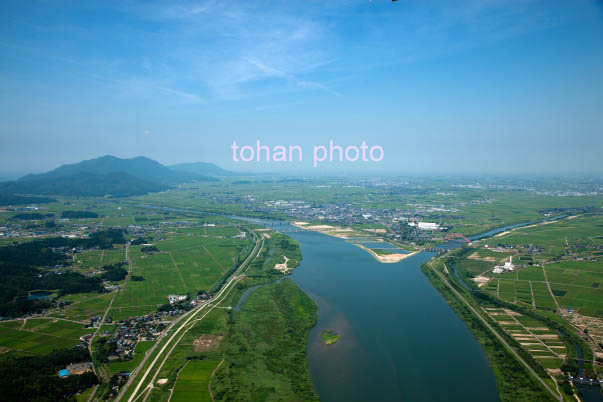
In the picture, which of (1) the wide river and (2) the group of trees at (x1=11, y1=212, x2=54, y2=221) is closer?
(1) the wide river

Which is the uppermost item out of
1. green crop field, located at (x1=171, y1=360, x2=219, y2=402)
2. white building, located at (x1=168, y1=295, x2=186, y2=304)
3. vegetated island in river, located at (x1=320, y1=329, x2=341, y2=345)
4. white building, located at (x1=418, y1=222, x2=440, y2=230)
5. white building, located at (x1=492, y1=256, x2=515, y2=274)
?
white building, located at (x1=418, y1=222, x2=440, y2=230)

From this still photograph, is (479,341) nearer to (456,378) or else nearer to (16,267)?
(456,378)

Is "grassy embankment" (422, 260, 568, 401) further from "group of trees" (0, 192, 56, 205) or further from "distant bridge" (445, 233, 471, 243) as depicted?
"group of trees" (0, 192, 56, 205)

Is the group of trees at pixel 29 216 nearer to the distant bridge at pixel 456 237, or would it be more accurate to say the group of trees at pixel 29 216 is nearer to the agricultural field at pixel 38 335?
the agricultural field at pixel 38 335

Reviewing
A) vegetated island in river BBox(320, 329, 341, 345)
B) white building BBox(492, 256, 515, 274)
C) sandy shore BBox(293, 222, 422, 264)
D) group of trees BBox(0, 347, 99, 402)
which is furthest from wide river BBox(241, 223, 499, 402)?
group of trees BBox(0, 347, 99, 402)

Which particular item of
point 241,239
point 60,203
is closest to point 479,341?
point 241,239

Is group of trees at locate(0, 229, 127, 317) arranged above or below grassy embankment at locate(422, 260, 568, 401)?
above

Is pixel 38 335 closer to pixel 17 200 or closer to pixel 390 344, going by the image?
pixel 390 344

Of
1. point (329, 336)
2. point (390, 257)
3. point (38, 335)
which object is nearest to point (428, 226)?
point (390, 257)
